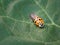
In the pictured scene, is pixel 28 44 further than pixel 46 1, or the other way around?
pixel 46 1

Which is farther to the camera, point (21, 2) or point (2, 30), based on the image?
point (21, 2)

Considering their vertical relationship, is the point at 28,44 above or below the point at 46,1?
below

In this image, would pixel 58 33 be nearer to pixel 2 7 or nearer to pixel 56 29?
pixel 56 29

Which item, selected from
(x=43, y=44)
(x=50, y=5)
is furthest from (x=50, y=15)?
(x=43, y=44)

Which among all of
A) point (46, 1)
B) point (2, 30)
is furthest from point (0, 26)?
point (46, 1)

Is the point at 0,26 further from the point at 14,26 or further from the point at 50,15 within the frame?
the point at 50,15

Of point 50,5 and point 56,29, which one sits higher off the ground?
point 50,5
